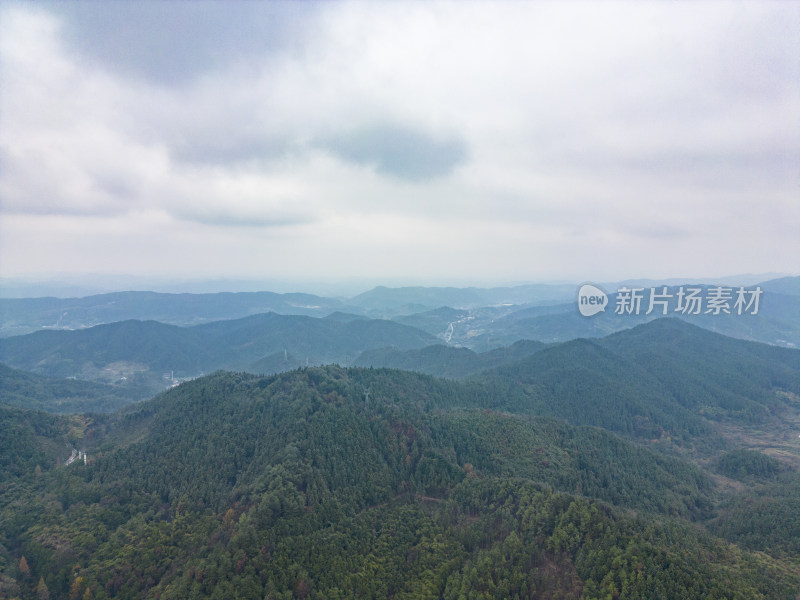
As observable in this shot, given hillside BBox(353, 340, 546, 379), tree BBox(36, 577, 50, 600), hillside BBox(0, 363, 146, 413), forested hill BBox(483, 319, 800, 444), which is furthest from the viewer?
hillside BBox(353, 340, 546, 379)

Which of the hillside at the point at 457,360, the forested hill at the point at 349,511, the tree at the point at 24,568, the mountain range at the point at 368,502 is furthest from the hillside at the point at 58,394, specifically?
the tree at the point at 24,568

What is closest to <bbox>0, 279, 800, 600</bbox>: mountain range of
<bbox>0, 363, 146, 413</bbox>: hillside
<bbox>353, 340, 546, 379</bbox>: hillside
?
<bbox>0, 363, 146, 413</bbox>: hillside

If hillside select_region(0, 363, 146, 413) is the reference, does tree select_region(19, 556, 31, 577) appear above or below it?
above

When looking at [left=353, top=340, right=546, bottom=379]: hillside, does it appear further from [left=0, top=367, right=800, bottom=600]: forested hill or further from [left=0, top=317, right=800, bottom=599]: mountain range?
[left=0, top=367, right=800, bottom=600]: forested hill

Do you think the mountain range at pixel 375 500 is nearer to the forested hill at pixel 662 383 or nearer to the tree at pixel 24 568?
the tree at pixel 24 568

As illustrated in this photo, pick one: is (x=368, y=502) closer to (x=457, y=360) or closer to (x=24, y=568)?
(x=24, y=568)

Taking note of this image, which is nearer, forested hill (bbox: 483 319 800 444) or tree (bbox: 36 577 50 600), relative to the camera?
tree (bbox: 36 577 50 600)

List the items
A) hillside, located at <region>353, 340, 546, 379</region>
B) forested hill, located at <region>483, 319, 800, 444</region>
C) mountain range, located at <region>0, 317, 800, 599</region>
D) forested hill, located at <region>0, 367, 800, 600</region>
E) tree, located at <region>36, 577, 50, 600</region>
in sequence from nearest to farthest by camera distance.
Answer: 1. forested hill, located at <region>0, 367, 800, 600</region>
2. mountain range, located at <region>0, 317, 800, 599</region>
3. tree, located at <region>36, 577, 50, 600</region>
4. forested hill, located at <region>483, 319, 800, 444</region>
5. hillside, located at <region>353, 340, 546, 379</region>

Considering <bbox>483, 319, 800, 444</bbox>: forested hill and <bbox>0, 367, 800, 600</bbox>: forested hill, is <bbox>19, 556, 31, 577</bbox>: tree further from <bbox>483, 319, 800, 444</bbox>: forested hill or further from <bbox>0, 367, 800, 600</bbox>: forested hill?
<bbox>483, 319, 800, 444</bbox>: forested hill

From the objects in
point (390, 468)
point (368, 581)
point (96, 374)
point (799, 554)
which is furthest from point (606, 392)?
point (96, 374)
